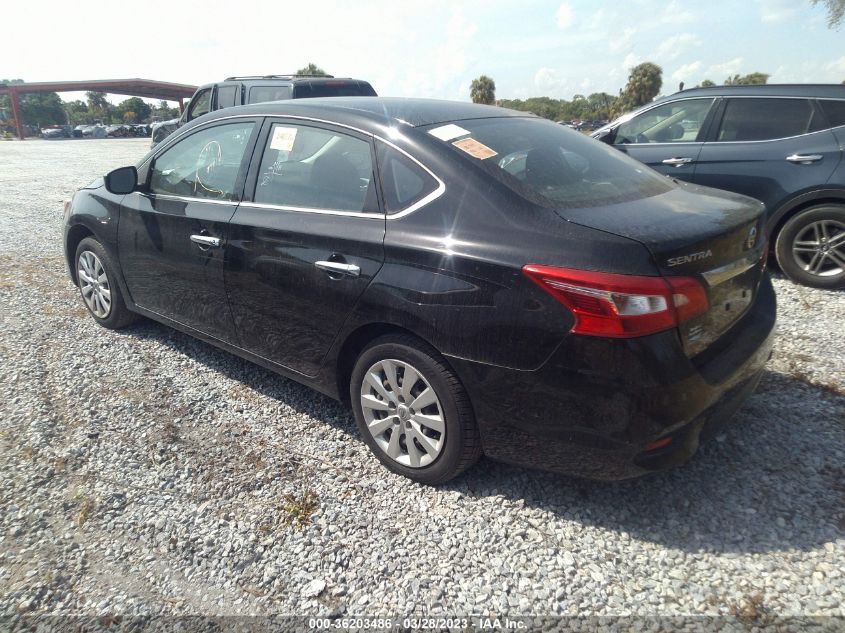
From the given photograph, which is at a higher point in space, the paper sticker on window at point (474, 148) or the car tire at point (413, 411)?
the paper sticker on window at point (474, 148)

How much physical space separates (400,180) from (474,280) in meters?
0.69

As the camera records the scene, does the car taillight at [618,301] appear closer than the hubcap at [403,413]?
Yes

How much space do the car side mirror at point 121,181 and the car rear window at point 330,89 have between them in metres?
5.23

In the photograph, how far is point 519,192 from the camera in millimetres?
2459

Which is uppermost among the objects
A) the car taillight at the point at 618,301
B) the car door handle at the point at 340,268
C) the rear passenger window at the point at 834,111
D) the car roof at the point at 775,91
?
the car roof at the point at 775,91

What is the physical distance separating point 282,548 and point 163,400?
1.63 metres

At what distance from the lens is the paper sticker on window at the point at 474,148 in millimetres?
2642

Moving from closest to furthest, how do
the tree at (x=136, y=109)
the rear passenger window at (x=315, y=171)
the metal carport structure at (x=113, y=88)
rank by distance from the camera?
the rear passenger window at (x=315, y=171) < the metal carport structure at (x=113, y=88) < the tree at (x=136, y=109)

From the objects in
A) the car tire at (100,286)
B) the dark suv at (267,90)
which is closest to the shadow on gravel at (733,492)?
the car tire at (100,286)

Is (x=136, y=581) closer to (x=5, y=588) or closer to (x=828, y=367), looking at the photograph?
(x=5, y=588)

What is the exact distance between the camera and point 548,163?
283 cm

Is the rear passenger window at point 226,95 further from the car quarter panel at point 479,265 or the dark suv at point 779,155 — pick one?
the car quarter panel at point 479,265

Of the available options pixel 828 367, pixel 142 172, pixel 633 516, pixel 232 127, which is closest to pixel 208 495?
pixel 633 516

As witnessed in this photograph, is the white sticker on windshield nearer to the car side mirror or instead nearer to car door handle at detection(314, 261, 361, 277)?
car door handle at detection(314, 261, 361, 277)
